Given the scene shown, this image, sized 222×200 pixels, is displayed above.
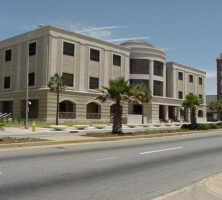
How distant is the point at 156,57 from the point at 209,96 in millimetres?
54486

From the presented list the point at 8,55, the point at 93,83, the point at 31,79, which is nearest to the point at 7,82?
the point at 8,55

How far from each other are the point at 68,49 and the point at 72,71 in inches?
150

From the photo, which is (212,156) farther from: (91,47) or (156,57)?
(156,57)

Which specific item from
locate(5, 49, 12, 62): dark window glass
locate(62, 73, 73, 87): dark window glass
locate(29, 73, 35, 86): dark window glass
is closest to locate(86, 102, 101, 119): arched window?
locate(62, 73, 73, 87): dark window glass

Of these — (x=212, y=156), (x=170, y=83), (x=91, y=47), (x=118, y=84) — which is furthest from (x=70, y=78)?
(x=212, y=156)

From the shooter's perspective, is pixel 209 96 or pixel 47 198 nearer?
pixel 47 198

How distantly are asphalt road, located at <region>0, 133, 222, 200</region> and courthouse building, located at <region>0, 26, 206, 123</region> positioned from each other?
3131cm

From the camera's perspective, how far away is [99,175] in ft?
26.9

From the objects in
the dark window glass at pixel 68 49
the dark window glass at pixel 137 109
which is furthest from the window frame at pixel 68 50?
the dark window glass at pixel 137 109

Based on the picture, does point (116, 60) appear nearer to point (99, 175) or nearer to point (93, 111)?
point (93, 111)

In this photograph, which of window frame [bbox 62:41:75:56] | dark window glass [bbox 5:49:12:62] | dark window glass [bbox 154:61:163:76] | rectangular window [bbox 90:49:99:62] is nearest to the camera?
window frame [bbox 62:41:75:56]

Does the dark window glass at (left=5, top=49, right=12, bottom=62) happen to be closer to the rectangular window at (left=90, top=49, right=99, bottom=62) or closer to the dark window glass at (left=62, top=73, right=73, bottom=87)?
the dark window glass at (left=62, top=73, right=73, bottom=87)

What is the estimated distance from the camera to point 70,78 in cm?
4719

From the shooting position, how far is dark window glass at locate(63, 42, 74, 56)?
153 feet
